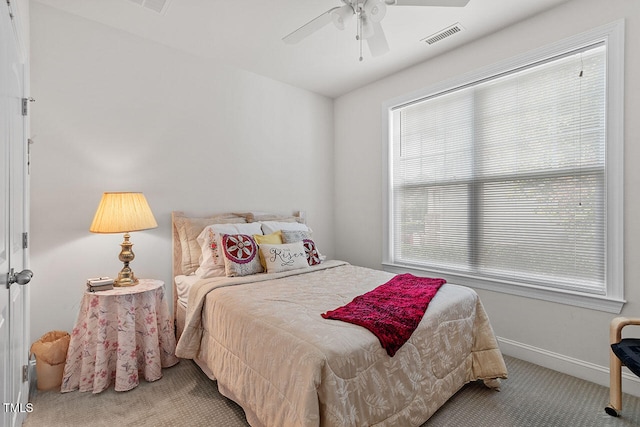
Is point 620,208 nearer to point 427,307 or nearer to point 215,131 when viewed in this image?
point 427,307

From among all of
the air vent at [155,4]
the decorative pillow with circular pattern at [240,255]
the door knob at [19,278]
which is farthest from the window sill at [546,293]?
the air vent at [155,4]

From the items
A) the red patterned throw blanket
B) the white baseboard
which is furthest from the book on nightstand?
the white baseboard

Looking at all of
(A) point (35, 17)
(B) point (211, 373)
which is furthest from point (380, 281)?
(A) point (35, 17)

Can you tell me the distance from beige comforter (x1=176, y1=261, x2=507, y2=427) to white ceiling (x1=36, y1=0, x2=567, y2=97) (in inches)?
81.0

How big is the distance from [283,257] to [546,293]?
2.12 m

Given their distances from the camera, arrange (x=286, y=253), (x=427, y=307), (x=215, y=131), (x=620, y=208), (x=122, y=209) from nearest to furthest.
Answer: (x=427, y=307), (x=620, y=208), (x=122, y=209), (x=286, y=253), (x=215, y=131)

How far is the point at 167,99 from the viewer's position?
294 centimetres

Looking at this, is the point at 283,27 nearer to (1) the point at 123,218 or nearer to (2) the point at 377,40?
(2) the point at 377,40

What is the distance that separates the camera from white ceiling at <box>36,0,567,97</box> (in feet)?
7.82

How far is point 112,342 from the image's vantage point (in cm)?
220

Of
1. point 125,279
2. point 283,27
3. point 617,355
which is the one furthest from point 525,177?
point 125,279

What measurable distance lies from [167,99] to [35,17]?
3.22 ft

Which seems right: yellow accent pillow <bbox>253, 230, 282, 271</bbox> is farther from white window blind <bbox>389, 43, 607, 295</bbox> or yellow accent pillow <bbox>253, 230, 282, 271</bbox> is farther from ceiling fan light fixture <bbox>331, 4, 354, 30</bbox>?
ceiling fan light fixture <bbox>331, 4, 354, 30</bbox>

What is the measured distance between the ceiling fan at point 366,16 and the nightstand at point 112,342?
214cm
